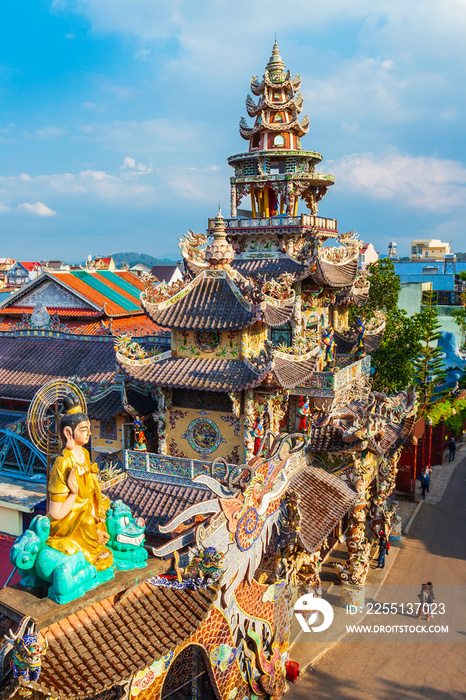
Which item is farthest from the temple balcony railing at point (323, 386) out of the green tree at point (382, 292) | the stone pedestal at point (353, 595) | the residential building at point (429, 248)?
the residential building at point (429, 248)

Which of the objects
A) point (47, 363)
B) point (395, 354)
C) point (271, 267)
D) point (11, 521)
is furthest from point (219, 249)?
point (395, 354)

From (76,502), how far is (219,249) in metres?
10.4

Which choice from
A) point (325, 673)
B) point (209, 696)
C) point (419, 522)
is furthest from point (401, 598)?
point (209, 696)

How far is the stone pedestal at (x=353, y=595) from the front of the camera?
18.2 meters

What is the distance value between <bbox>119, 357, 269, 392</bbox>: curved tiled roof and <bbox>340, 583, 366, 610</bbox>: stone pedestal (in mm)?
7725

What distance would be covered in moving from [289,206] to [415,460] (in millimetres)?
13472

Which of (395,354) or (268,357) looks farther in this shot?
(395,354)

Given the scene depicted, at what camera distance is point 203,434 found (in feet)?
57.2

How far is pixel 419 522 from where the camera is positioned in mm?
24891

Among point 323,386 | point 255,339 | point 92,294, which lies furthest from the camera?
point 92,294

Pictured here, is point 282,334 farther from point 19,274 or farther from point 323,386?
point 19,274

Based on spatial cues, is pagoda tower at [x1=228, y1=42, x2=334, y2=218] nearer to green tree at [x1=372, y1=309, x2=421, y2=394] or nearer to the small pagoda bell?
the small pagoda bell

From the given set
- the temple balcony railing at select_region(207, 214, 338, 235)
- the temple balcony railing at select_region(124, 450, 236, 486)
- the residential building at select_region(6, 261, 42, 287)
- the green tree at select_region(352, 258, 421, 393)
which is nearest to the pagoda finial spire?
the temple balcony railing at select_region(207, 214, 338, 235)

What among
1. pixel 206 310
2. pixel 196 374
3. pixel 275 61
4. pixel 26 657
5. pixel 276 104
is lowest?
pixel 26 657
